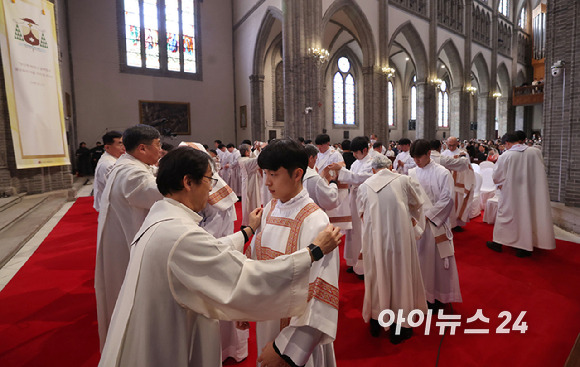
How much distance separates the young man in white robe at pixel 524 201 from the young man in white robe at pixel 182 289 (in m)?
4.97

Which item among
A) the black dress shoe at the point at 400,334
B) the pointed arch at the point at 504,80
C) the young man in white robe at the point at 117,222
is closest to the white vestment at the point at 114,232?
the young man in white robe at the point at 117,222

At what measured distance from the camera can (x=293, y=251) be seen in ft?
5.27

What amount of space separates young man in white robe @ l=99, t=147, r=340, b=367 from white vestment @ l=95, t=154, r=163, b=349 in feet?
4.61

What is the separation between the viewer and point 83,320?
3385 mm

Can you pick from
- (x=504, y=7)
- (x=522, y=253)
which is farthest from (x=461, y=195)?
(x=504, y=7)

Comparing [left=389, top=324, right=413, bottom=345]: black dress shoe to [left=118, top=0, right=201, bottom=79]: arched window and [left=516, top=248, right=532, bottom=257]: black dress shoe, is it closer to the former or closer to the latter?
[left=516, top=248, right=532, bottom=257]: black dress shoe

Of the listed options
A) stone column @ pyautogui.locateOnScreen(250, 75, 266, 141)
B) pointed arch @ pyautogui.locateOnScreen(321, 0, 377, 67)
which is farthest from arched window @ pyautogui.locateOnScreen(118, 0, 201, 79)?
pointed arch @ pyautogui.locateOnScreen(321, 0, 377, 67)

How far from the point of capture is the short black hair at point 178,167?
4.24ft

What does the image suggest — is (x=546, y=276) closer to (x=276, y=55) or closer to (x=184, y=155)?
(x=184, y=155)

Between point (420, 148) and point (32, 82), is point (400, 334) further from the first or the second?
point (32, 82)

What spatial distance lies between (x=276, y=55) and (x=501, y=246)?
17.0 m

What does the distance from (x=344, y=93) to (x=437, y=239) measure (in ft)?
68.3

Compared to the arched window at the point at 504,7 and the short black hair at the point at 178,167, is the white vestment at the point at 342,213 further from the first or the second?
the arched window at the point at 504,7

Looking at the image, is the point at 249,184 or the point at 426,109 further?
the point at 426,109
